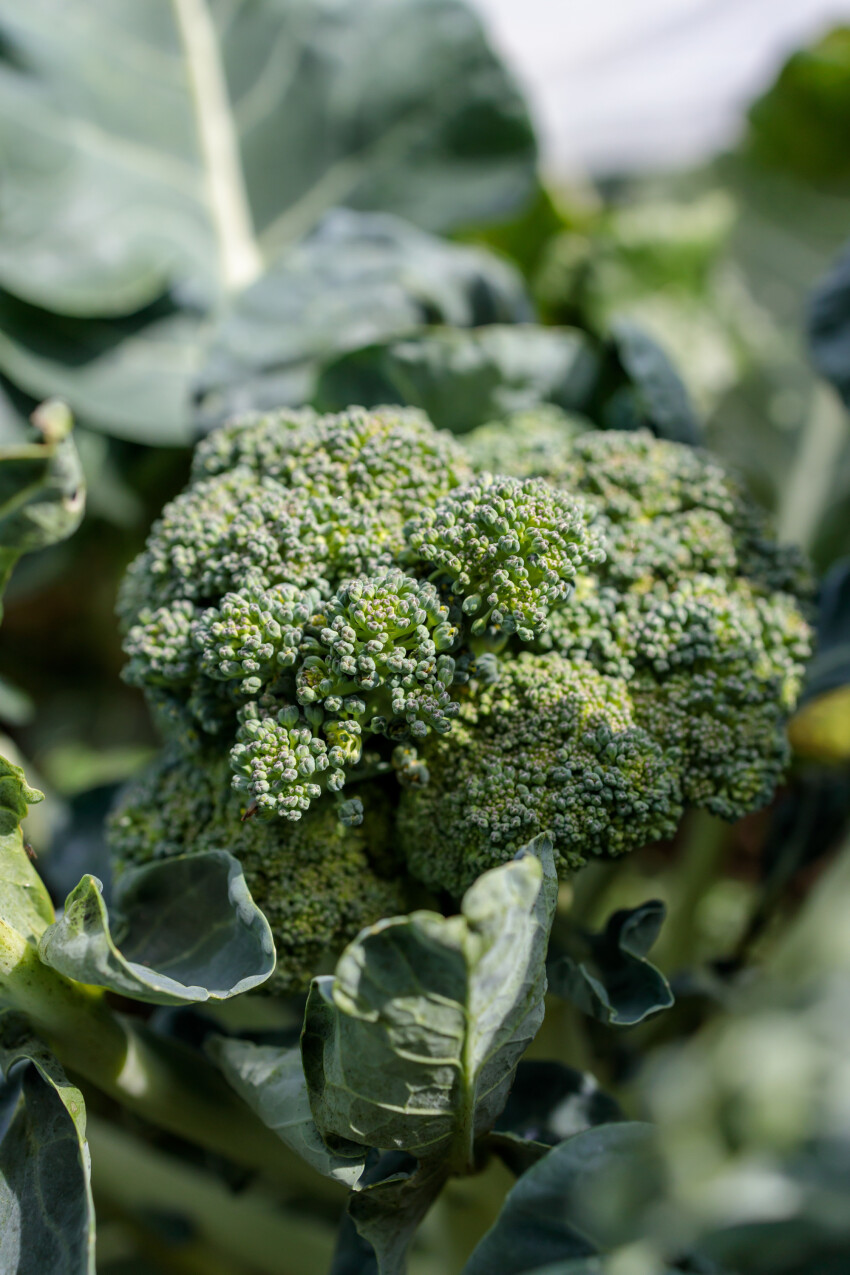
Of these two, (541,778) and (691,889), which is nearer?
Answer: (541,778)

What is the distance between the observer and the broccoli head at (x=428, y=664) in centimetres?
54

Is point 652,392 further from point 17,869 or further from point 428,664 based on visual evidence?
point 17,869

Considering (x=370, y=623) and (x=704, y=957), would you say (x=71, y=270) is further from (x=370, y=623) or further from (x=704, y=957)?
(x=704, y=957)

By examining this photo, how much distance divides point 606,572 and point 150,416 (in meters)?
0.59

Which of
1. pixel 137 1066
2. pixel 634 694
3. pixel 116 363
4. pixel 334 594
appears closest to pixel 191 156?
pixel 116 363

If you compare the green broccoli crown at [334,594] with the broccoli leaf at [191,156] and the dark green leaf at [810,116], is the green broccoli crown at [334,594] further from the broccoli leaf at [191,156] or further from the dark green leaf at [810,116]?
the dark green leaf at [810,116]

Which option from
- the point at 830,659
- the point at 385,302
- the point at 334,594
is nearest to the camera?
the point at 334,594

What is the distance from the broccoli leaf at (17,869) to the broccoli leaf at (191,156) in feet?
1.78

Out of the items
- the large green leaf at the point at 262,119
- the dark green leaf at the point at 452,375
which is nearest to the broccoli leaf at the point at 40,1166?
the dark green leaf at the point at 452,375

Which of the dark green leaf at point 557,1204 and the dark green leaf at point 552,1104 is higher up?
the dark green leaf at point 557,1204

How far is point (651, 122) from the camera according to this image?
2.18m

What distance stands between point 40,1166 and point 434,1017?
0.28 metres

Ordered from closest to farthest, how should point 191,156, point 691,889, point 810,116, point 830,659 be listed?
point 830,659
point 691,889
point 191,156
point 810,116

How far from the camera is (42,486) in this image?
1.55 feet
